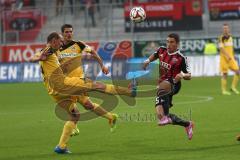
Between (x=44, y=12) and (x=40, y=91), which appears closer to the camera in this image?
(x=40, y=91)

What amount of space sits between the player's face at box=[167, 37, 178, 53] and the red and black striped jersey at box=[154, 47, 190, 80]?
2.9 inches

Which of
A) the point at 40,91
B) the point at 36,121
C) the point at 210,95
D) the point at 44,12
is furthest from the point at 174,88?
the point at 44,12

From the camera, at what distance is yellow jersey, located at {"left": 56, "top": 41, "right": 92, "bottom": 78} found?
A: 14.0 m

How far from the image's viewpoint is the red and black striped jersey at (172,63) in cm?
1281

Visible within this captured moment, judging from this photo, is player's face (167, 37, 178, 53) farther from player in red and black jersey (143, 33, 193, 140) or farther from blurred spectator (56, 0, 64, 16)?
blurred spectator (56, 0, 64, 16)

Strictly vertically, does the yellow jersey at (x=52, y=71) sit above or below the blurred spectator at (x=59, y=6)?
below

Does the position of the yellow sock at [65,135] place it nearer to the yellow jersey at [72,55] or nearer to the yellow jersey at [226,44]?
the yellow jersey at [72,55]

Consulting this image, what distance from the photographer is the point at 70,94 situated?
12.2 m

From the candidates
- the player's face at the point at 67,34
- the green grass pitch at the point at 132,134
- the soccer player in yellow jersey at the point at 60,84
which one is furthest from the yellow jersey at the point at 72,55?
the soccer player in yellow jersey at the point at 60,84

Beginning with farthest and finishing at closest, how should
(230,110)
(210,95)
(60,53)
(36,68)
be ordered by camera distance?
(36,68) → (210,95) → (230,110) → (60,53)

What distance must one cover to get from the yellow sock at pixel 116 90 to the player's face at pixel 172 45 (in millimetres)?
1402

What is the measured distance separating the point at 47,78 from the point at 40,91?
15757 mm

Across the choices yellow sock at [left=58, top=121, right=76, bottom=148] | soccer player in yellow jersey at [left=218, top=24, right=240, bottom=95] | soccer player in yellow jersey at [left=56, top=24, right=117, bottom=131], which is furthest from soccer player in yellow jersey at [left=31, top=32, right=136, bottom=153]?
soccer player in yellow jersey at [left=218, top=24, right=240, bottom=95]

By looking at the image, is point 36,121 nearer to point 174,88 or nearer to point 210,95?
point 174,88
